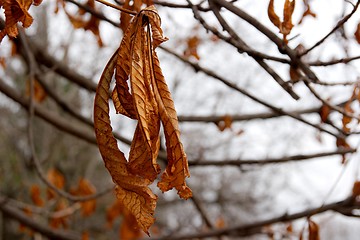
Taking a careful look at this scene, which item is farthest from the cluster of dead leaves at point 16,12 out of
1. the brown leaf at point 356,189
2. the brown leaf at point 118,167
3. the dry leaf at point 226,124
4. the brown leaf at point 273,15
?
the dry leaf at point 226,124

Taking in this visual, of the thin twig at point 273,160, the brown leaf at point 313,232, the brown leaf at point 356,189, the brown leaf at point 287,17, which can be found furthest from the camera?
the thin twig at point 273,160

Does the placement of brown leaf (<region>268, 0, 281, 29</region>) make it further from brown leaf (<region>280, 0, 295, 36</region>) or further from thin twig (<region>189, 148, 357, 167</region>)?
thin twig (<region>189, 148, 357, 167</region>)

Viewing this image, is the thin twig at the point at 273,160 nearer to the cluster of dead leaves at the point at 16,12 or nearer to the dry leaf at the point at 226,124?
the dry leaf at the point at 226,124

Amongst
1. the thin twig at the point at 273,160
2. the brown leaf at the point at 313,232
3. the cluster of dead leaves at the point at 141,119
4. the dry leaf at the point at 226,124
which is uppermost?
the cluster of dead leaves at the point at 141,119

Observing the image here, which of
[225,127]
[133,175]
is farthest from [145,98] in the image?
[225,127]

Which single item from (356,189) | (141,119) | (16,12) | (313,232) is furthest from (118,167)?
(356,189)

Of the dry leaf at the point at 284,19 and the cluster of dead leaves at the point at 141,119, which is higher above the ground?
the dry leaf at the point at 284,19

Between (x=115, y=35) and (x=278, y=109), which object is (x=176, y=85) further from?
(x=278, y=109)

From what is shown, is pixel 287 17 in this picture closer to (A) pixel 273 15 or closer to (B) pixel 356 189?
(A) pixel 273 15

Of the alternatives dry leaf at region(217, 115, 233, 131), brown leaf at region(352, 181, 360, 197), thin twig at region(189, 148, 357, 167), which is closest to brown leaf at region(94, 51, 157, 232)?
brown leaf at region(352, 181, 360, 197)
